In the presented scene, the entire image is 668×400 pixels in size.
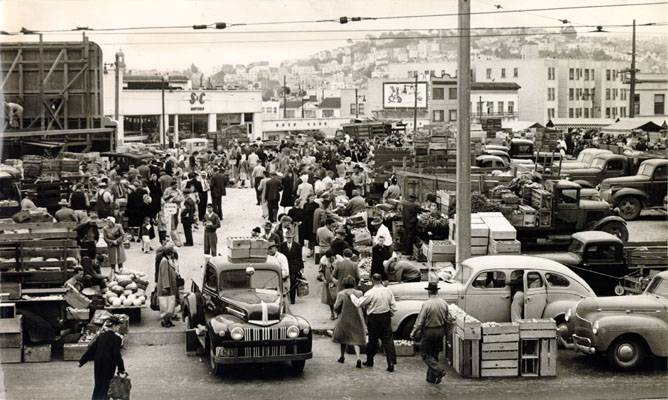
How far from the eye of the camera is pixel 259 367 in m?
14.9

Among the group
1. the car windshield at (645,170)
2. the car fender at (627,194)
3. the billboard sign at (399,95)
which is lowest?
the car fender at (627,194)

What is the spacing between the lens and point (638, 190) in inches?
1145

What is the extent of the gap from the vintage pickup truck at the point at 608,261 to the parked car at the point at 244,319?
7102 mm

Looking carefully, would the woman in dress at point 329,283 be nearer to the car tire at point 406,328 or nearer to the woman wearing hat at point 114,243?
the car tire at point 406,328

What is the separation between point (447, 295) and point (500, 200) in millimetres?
8249

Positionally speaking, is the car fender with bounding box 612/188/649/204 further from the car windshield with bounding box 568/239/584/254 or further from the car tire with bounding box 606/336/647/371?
the car tire with bounding box 606/336/647/371

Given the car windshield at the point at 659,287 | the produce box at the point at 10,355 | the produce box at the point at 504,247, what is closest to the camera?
the produce box at the point at 10,355

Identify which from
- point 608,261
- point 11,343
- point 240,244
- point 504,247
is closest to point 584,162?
point 608,261

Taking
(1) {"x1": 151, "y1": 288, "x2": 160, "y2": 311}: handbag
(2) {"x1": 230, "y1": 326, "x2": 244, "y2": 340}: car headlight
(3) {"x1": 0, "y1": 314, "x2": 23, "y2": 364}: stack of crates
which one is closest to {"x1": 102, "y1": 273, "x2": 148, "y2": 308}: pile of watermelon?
(1) {"x1": 151, "y1": 288, "x2": 160, "y2": 311}: handbag

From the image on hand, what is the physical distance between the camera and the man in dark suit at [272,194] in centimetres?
2697

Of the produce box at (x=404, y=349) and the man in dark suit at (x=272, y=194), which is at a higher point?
the man in dark suit at (x=272, y=194)

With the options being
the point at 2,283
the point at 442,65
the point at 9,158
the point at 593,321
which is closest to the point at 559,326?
the point at 593,321

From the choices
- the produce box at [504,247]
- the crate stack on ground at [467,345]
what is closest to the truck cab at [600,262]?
the produce box at [504,247]

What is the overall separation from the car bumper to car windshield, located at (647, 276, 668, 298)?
5.02 feet
